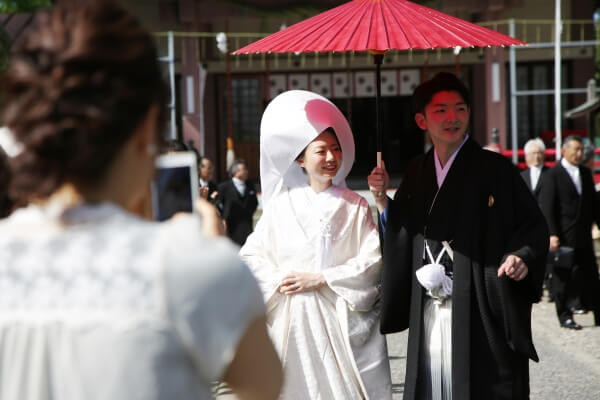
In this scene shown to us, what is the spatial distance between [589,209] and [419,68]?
9005 mm

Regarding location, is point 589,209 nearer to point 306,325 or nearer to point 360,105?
point 306,325

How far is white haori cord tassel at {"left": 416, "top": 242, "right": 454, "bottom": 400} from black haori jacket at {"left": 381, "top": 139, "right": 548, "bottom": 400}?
0.15 feet

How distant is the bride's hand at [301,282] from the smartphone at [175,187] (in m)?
2.39

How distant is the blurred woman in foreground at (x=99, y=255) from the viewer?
123cm

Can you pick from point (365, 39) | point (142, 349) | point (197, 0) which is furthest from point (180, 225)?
point (197, 0)

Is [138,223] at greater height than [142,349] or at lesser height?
greater

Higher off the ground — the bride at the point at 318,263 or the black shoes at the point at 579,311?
the bride at the point at 318,263

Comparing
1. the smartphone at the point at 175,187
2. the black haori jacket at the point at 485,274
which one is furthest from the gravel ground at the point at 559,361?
the smartphone at the point at 175,187

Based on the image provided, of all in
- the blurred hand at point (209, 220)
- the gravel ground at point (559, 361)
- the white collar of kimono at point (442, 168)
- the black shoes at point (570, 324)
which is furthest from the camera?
the black shoes at point (570, 324)

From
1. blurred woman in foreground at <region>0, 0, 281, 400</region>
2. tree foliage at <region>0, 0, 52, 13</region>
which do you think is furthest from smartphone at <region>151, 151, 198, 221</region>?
tree foliage at <region>0, 0, 52, 13</region>

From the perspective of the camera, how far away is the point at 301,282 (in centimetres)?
398

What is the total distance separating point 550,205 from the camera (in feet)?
26.8

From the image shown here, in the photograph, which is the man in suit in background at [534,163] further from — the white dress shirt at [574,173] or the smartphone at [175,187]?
the smartphone at [175,187]

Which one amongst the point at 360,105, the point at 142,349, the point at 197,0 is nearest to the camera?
the point at 142,349
